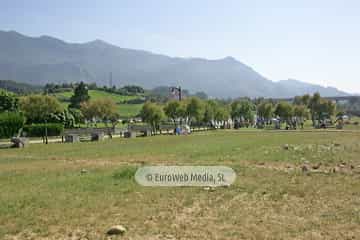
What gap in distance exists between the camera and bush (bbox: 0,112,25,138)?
163ft

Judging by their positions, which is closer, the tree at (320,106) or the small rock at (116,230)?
the small rock at (116,230)

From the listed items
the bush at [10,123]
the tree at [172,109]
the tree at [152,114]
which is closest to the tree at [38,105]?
the bush at [10,123]

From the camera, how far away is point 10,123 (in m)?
49.9

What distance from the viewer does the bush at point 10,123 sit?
49.6 metres

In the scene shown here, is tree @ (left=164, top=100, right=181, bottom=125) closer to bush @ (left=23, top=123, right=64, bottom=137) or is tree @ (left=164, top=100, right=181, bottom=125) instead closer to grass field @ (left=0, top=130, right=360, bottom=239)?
bush @ (left=23, top=123, right=64, bottom=137)

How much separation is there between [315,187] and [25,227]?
8.89m

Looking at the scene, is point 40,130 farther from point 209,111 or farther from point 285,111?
point 285,111

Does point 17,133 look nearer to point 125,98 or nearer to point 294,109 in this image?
point 294,109

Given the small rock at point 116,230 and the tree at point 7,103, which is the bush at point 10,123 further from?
the small rock at point 116,230

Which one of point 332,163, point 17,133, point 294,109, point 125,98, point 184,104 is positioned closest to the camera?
point 332,163

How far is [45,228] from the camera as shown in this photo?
8.23 meters

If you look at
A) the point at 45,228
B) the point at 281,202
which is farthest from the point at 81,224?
the point at 281,202

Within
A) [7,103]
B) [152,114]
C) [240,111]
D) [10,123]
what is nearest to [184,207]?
[10,123]

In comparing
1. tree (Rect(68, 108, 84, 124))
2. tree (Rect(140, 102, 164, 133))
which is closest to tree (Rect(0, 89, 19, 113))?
tree (Rect(68, 108, 84, 124))
